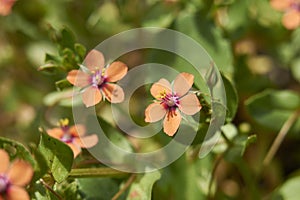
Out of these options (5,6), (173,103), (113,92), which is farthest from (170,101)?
(5,6)

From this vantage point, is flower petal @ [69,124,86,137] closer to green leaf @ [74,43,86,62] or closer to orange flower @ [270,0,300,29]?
green leaf @ [74,43,86,62]

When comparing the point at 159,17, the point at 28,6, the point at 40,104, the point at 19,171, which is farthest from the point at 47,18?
the point at 19,171

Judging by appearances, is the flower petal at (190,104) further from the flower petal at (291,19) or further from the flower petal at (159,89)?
the flower petal at (291,19)

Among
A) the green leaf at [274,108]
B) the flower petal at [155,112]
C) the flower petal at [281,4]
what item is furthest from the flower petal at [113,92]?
the flower petal at [281,4]

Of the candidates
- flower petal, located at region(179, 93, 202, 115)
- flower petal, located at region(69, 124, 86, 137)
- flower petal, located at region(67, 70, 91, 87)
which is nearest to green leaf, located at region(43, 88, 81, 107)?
flower petal, located at region(69, 124, 86, 137)

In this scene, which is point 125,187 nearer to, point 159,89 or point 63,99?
point 159,89

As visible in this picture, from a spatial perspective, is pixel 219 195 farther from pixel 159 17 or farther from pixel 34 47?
pixel 34 47
